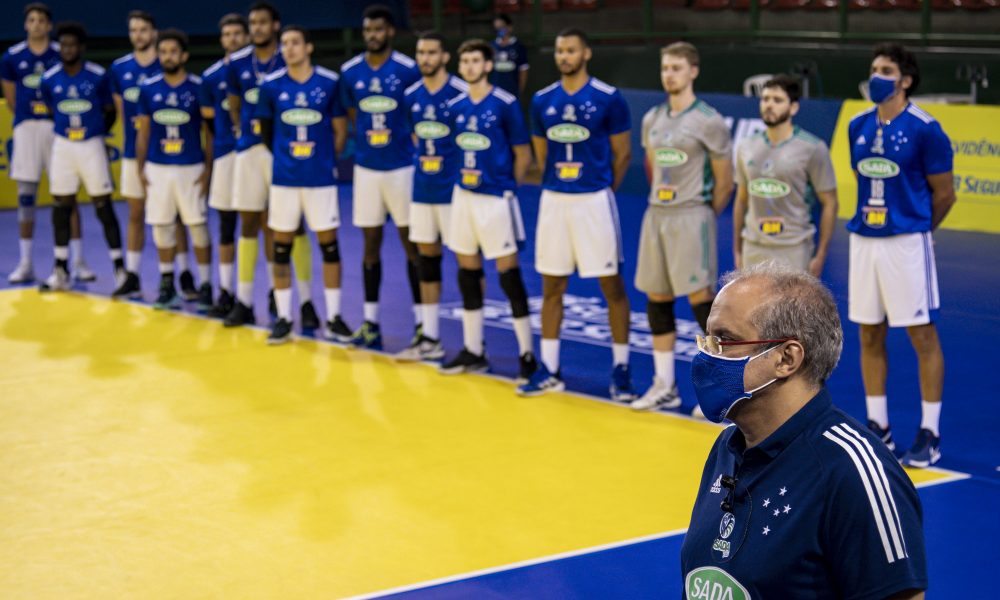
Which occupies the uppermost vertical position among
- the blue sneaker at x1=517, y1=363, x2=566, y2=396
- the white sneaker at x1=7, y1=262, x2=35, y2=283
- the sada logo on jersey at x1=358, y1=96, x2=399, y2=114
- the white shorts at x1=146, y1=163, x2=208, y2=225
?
the sada logo on jersey at x1=358, y1=96, x2=399, y2=114

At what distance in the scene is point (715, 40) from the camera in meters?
21.8

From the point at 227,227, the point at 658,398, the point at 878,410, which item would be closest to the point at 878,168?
the point at 878,410

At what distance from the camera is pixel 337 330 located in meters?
11.2

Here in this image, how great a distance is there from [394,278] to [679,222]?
5075 millimetres

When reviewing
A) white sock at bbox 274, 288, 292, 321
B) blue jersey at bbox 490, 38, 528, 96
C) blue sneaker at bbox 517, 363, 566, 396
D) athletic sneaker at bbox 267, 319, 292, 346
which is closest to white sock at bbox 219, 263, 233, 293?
white sock at bbox 274, 288, 292, 321

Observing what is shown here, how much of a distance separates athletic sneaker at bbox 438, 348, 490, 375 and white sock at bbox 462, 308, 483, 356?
0.04 meters

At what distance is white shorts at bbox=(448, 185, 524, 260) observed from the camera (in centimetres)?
982

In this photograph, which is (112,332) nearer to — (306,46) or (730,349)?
(306,46)

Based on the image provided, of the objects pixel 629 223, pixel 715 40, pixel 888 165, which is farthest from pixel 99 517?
pixel 715 40

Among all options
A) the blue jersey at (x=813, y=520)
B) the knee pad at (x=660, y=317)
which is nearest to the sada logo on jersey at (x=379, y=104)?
the knee pad at (x=660, y=317)

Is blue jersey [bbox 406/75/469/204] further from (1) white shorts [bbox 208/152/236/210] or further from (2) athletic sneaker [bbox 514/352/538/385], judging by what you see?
(1) white shorts [bbox 208/152/236/210]

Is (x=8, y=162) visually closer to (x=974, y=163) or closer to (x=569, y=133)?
(x=569, y=133)

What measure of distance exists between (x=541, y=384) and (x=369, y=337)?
1.93 m

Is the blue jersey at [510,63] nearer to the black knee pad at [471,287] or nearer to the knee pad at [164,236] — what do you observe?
the knee pad at [164,236]
